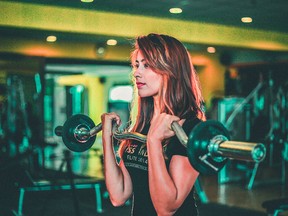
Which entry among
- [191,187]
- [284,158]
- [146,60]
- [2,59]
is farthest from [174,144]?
[2,59]

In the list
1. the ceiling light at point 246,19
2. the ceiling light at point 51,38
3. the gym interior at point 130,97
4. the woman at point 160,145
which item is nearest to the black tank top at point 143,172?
the woman at point 160,145

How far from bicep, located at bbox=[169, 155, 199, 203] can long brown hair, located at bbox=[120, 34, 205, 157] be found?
161 mm

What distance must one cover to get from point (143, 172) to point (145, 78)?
325 millimetres

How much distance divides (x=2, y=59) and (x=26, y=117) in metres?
1.04

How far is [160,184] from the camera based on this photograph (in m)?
1.45

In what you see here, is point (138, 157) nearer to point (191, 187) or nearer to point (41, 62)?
point (191, 187)

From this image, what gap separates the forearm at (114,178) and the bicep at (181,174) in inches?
12.5

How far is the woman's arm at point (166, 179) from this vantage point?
1.41 metres

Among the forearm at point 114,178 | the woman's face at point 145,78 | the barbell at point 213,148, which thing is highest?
the woman's face at point 145,78

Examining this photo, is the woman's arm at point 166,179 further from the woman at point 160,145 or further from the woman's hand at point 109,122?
the woman's hand at point 109,122

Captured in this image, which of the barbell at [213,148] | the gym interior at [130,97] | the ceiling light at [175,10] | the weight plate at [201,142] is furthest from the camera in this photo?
the ceiling light at [175,10]

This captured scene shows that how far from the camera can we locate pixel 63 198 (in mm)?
6516

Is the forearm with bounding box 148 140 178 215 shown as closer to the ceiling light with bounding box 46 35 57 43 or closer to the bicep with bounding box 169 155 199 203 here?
the bicep with bounding box 169 155 199 203

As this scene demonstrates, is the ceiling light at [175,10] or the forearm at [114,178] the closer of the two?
the forearm at [114,178]
